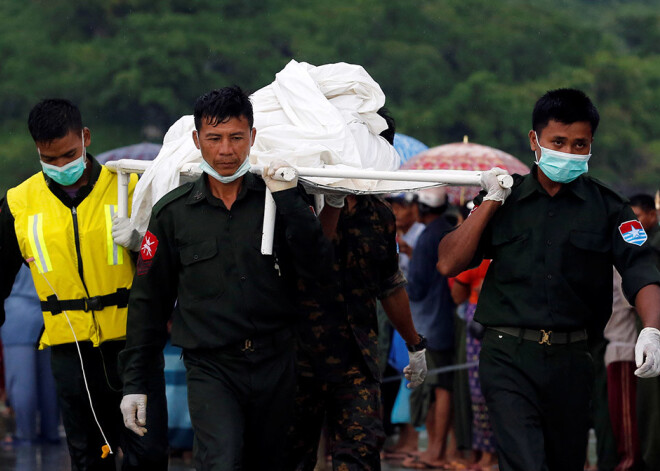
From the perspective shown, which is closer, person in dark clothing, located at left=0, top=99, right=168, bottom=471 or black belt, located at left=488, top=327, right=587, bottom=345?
black belt, located at left=488, top=327, right=587, bottom=345

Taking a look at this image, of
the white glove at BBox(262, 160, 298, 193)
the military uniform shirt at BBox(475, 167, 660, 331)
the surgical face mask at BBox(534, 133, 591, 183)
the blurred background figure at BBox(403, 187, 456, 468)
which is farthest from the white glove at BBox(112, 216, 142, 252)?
the blurred background figure at BBox(403, 187, 456, 468)

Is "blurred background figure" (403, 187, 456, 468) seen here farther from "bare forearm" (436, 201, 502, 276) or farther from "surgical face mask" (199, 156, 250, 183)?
"surgical face mask" (199, 156, 250, 183)

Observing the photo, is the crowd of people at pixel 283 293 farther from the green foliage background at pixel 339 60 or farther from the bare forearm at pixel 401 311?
the green foliage background at pixel 339 60

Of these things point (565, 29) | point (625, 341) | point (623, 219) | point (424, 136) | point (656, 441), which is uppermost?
point (565, 29)

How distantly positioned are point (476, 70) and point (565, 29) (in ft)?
9.76

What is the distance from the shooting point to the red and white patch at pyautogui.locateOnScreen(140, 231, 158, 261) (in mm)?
5949

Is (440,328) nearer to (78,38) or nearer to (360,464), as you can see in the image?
(360,464)

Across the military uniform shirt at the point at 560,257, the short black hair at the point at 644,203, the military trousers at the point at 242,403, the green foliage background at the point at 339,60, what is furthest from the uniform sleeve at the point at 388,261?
the green foliage background at the point at 339,60

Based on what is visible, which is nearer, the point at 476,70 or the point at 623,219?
the point at 623,219

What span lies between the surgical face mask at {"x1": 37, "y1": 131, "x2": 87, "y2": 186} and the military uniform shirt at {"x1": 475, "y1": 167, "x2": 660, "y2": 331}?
6.74ft

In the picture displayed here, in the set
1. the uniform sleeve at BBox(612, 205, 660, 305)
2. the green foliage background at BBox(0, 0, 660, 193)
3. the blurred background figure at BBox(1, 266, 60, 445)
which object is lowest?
the blurred background figure at BBox(1, 266, 60, 445)

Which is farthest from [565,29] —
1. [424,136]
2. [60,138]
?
[60,138]

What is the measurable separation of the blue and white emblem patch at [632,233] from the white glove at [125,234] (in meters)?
2.35

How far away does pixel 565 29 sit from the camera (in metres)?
34.4
